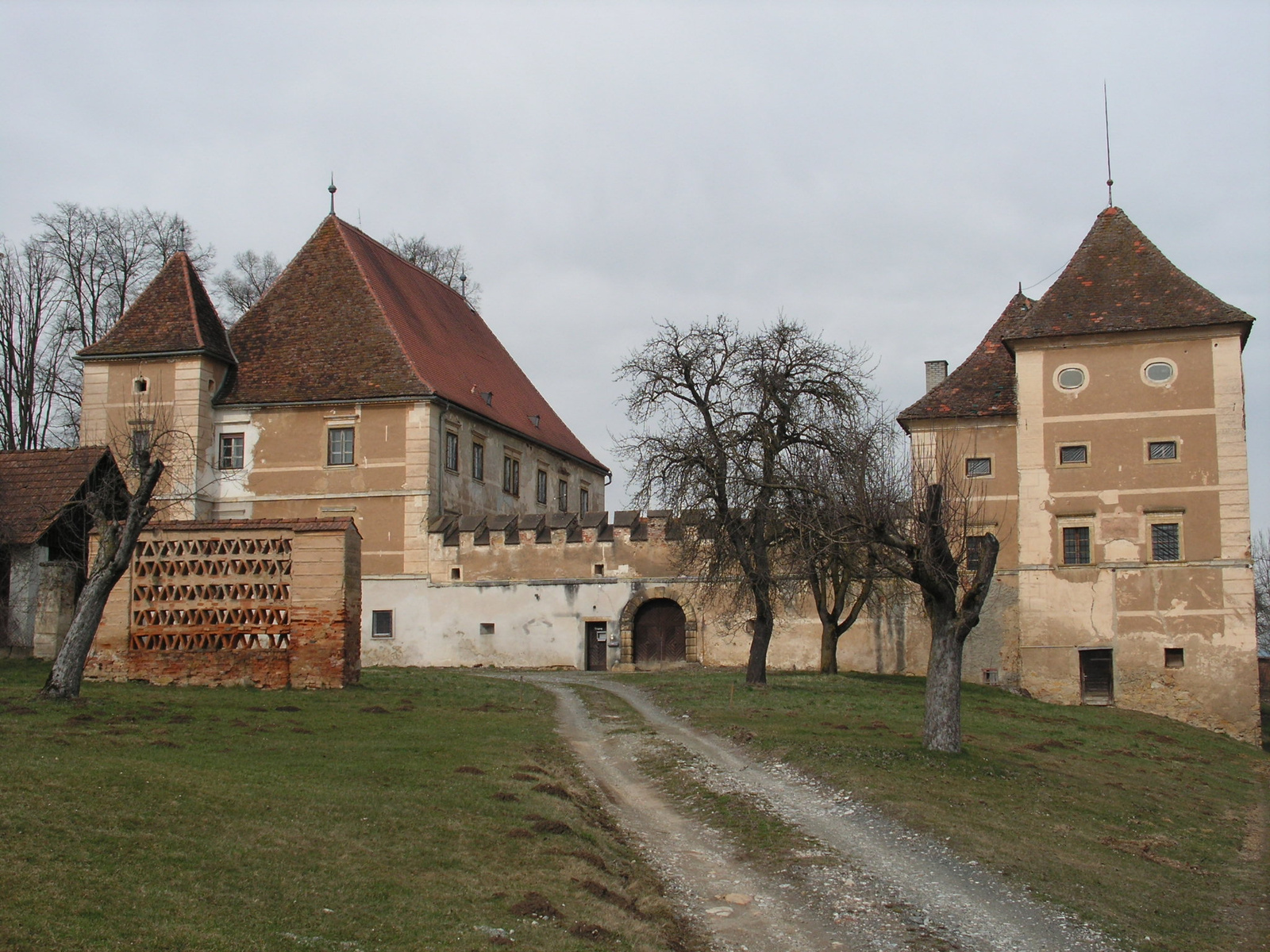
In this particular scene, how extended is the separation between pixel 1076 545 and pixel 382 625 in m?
19.4

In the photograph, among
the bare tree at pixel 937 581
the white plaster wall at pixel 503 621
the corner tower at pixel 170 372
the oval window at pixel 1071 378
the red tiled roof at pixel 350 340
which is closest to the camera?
the bare tree at pixel 937 581

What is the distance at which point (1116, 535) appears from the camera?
32969 mm

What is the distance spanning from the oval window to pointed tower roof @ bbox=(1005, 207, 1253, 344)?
0.99 meters

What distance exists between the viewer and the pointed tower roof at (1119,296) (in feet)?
108

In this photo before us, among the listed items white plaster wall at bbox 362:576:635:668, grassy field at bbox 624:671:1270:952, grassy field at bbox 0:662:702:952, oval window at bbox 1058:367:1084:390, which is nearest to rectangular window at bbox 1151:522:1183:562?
oval window at bbox 1058:367:1084:390

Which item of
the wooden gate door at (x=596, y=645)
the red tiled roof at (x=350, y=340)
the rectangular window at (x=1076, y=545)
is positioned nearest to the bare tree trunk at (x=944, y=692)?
the rectangular window at (x=1076, y=545)

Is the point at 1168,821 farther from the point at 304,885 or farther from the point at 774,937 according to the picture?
the point at 304,885

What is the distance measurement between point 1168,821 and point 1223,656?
18.3m

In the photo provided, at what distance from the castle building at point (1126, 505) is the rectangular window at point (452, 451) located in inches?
550

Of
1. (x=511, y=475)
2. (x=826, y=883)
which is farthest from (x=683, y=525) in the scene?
(x=826, y=883)

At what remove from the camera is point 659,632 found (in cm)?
3481

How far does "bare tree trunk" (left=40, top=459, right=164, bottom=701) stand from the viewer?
17.1m

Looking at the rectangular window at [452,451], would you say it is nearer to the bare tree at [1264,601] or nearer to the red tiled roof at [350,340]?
the red tiled roof at [350,340]

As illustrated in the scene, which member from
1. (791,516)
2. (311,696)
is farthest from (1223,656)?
(311,696)
